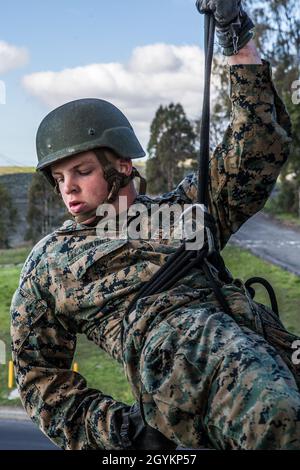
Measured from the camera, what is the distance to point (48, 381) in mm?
2367

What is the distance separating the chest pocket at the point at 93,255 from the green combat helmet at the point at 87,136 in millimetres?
183

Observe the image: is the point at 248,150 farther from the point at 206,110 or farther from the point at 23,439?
the point at 23,439

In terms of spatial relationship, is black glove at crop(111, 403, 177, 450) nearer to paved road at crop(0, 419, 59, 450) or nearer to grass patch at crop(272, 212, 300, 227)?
paved road at crop(0, 419, 59, 450)

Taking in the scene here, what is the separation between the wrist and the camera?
226 cm

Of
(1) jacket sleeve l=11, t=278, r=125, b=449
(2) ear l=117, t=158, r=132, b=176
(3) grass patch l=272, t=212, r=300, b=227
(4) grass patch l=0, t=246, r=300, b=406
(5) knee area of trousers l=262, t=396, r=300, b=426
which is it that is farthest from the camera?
(3) grass patch l=272, t=212, r=300, b=227

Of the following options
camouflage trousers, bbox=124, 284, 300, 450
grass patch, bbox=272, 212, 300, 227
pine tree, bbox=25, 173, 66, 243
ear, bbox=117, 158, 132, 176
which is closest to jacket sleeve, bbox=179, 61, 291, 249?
ear, bbox=117, 158, 132, 176

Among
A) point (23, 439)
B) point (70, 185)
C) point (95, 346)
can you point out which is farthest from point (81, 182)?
point (95, 346)

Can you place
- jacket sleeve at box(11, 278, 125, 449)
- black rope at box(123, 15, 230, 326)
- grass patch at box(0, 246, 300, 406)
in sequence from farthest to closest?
grass patch at box(0, 246, 300, 406) < jacket sleeve at box(11, 278, 125, 449) < black rope at box(123, 15, 230, 326)

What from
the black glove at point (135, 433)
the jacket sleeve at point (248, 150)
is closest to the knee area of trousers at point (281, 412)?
the black glove at point (135, 433)

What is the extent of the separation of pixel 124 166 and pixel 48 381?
72cm

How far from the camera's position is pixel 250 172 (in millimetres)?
2361

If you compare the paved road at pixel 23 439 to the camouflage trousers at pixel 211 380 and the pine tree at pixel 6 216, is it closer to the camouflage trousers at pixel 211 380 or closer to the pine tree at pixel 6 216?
the camouflage trousers at pixel 211 380

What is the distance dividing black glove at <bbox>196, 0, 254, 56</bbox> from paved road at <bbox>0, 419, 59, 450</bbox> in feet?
20.4
